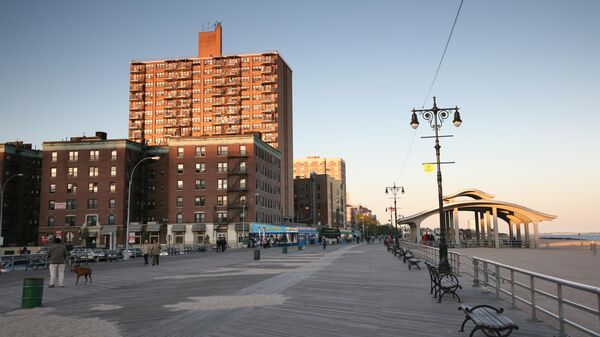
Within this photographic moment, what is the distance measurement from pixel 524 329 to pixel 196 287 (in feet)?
39.7

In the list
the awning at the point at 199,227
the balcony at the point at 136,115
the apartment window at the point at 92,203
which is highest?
the balcony at the point at 136,115

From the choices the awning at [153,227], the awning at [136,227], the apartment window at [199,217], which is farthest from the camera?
the awning at [153,227]

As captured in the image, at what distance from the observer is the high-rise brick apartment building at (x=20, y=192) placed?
91062 mm

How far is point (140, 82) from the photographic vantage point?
120 metres

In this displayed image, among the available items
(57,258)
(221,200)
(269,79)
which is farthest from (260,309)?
(269,79)

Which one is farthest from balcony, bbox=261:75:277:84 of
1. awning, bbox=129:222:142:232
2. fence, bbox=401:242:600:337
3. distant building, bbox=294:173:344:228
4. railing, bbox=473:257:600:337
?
railing, bbox=473:257:600:337

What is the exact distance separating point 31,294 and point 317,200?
15819cm

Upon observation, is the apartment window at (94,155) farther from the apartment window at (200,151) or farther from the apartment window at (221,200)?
the apartment window at (221,200)

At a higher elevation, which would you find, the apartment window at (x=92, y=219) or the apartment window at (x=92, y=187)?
the apartment window at (x=92, y=187)

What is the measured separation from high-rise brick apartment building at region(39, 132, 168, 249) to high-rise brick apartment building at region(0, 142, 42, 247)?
37.6 ft

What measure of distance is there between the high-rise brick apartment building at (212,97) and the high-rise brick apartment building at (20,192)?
1034 inches

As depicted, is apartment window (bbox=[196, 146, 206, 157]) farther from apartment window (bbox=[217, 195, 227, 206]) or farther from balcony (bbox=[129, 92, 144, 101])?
balcony (bbox=[129, 92, 144, 101])

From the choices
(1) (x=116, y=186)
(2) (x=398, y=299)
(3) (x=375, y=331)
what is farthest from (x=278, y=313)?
(1) (x=116, y=186)

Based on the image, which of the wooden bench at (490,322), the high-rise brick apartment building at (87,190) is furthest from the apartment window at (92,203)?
the wooden bench at (490,322)
